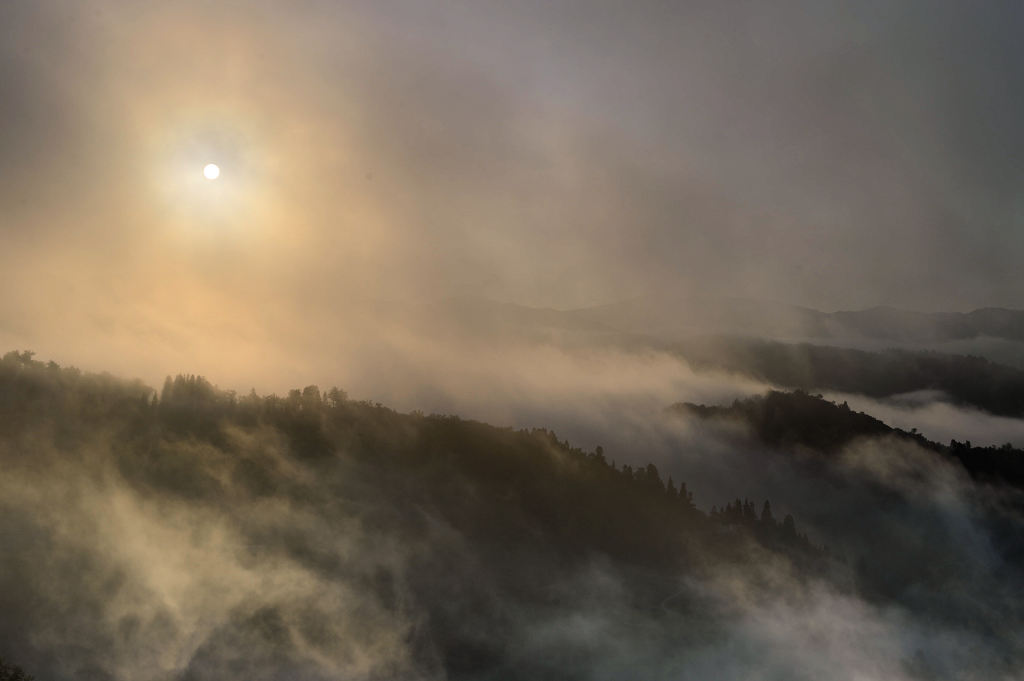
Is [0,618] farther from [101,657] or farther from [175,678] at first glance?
[175,678]

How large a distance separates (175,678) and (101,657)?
66.5ft

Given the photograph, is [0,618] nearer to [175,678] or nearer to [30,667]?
[30,667]

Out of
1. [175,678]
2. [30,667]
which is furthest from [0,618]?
[175,678]

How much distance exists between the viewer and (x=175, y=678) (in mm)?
199625

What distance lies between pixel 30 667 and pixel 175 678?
3468 cm

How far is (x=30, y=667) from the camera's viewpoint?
624 ft

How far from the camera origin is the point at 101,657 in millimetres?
199000

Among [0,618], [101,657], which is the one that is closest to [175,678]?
[101,657]

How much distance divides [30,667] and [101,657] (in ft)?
52.2

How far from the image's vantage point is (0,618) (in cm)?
19925

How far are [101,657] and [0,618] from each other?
2891cm

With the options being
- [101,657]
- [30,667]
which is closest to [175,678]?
[101,657]

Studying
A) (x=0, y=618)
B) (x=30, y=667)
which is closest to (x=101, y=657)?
(x=30, y=667)

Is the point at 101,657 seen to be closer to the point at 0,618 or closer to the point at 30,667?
the point at 30,667
